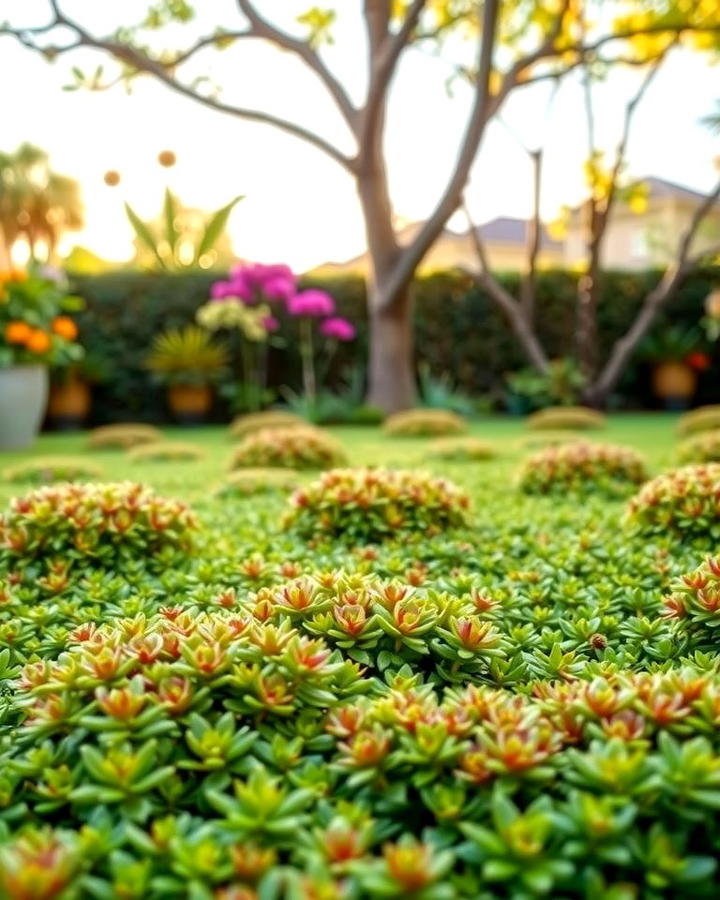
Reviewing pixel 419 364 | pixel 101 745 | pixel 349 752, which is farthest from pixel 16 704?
pixel 419 364

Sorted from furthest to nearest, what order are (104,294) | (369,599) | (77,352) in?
1. (104,294)
2. (77,352)
3. (369,599)

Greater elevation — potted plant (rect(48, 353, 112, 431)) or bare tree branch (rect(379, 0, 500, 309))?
bare tree branch (rect(379, 0, 500, 309))

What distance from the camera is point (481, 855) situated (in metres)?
1.08

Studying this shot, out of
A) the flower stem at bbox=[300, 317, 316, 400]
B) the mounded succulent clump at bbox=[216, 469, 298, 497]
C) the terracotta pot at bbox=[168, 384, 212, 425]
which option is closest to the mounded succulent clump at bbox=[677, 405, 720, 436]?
the mounded succulent clump at bbox=[216, 469, 298, 497]

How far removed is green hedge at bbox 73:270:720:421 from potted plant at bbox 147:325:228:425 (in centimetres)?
43

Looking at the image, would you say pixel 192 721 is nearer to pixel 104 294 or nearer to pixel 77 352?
pixel 77 352

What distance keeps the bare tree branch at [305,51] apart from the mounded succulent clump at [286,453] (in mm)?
6144

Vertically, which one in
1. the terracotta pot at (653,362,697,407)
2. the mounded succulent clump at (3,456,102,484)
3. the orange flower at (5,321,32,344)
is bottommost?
the mounded succulent clump at (3,456,102,484)

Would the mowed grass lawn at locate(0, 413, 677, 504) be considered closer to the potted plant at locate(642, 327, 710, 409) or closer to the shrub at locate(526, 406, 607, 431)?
the shrub at locate(526, 406, 607, 431)

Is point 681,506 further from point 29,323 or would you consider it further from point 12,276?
point 12,276

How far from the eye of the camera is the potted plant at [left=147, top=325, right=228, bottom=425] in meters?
12.4

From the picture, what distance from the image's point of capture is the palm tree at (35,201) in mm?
34344

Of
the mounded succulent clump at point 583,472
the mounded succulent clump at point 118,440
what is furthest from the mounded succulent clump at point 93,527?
the mounded succulent clump at point 118,440

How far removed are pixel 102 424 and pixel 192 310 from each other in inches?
78.0
